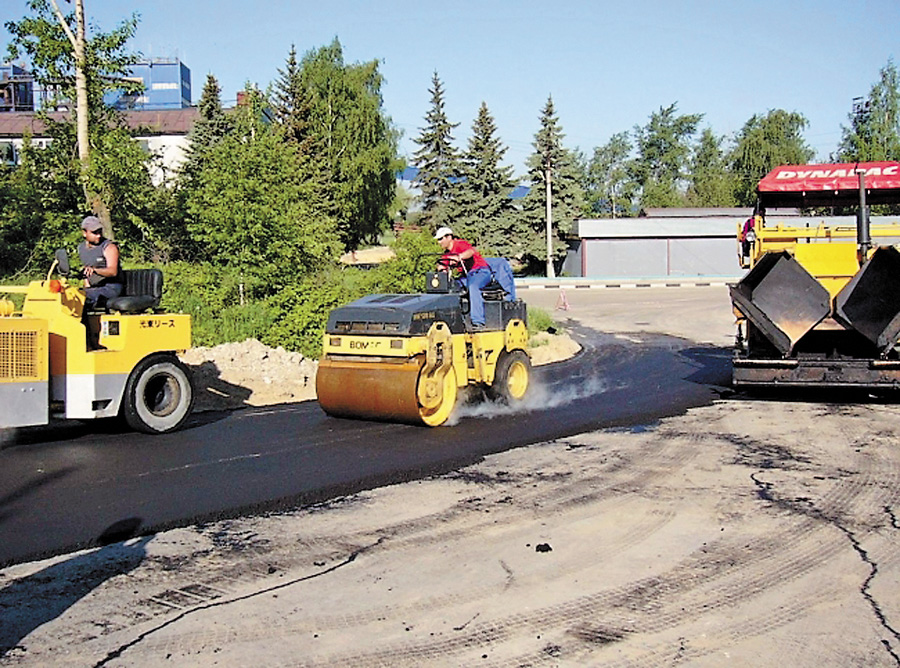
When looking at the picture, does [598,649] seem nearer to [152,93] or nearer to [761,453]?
[761,453]

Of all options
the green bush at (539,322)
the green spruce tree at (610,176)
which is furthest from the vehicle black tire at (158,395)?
the green spruce tree at (610,176)

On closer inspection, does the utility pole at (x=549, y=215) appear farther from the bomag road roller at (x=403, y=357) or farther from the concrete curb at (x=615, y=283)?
the bomag road roller at (x=403, y=357)

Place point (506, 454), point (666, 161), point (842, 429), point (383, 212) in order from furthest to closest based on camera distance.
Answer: point (666, 161)
point (383, 212)
point (842, 429)
point (506, 454)

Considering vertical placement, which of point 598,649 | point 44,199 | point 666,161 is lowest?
point 598,649

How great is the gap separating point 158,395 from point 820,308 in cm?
747

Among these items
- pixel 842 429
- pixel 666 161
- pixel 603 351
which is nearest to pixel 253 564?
pixel 842 429

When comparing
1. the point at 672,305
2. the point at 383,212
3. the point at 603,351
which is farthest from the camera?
the point at 383,212

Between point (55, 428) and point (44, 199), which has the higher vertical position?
point (44, 199)

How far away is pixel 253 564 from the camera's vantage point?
5.60 m

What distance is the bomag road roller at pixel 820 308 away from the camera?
35.9 ft

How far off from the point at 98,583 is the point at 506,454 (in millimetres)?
4149

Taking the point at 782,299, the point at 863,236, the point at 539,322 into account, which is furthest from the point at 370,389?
the point at 539,322

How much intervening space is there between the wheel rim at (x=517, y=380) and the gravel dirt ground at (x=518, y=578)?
11.2ft

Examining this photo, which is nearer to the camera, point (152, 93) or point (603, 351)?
point (603, 351)
